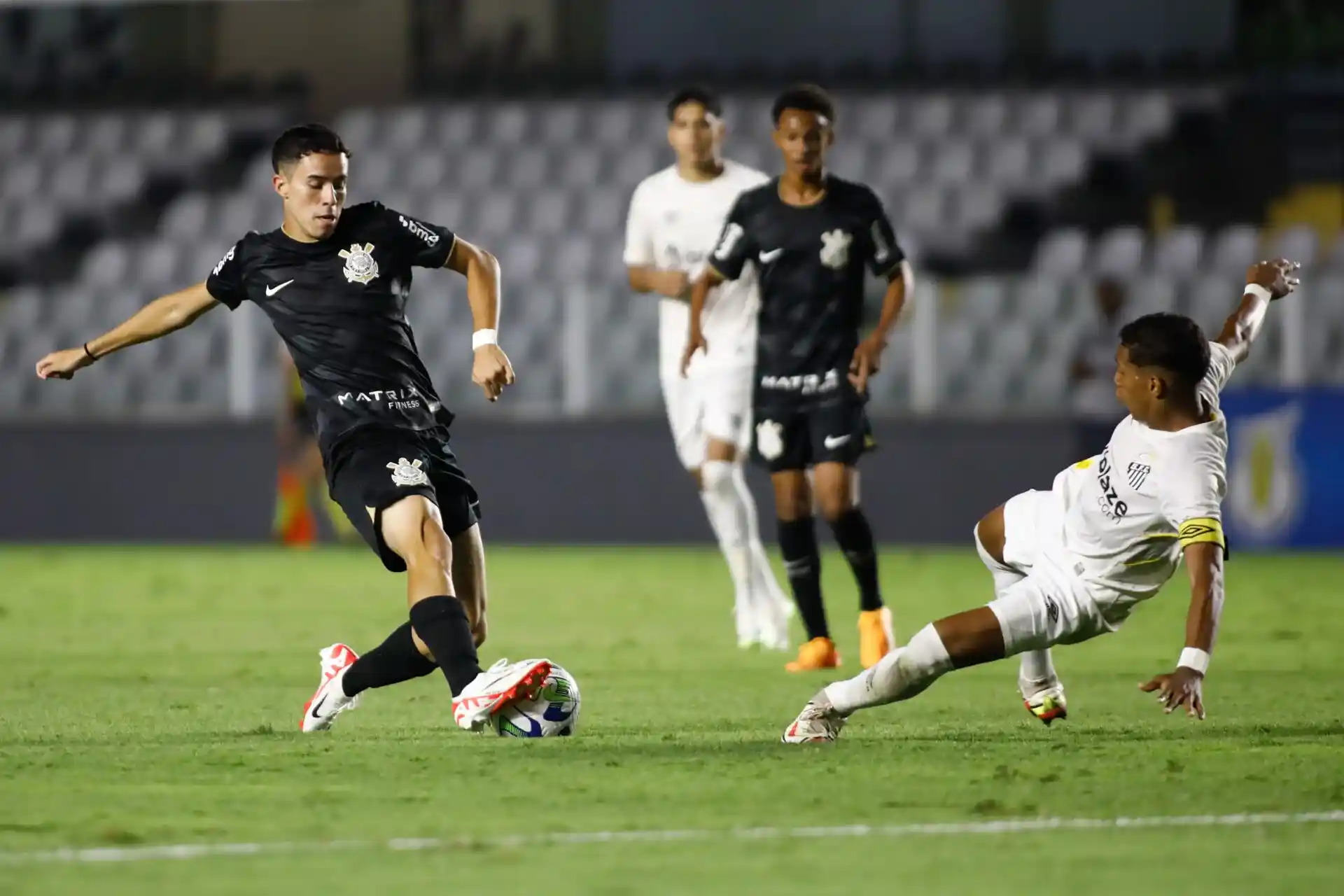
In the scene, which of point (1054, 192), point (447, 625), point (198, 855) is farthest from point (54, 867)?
point (1054, 192)

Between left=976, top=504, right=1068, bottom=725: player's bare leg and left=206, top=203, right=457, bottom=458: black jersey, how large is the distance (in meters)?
1.56

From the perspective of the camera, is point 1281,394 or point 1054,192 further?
point 1054,192

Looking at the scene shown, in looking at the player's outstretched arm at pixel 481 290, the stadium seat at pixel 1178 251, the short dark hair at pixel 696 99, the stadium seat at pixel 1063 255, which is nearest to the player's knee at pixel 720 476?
the short dark hair at pixel 696 99

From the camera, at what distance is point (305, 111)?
72.9ft

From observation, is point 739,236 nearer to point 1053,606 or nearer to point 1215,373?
point 1215,373

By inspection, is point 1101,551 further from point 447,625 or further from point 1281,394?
point 1281,394

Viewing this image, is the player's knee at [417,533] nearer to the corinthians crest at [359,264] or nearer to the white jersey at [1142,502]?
the corinthians crest at [359,264]

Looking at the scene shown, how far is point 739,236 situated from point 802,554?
124cm

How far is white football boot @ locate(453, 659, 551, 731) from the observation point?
574 cm

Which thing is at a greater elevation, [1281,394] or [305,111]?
[305,111]

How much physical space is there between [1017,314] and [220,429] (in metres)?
6.16

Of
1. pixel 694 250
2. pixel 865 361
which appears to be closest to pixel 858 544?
pixel 865 361

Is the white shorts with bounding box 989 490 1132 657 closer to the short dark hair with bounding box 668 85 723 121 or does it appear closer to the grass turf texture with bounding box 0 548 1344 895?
the grass turf texture with bounding box 0 548 1344 895

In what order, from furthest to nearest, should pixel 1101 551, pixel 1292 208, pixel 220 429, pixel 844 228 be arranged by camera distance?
pixel 1292 208 → pixel 220 429 → pixel 844 228 → pixel 1101 551
